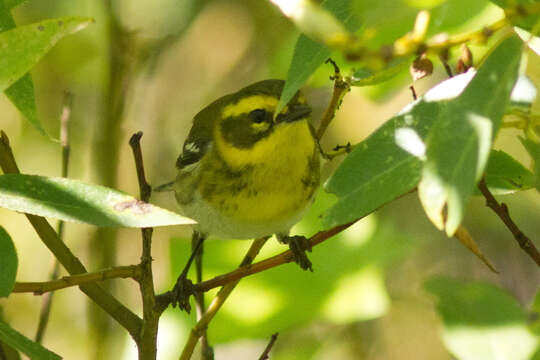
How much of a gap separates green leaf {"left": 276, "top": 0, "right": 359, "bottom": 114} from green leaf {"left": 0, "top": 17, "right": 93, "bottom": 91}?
25 centimetres

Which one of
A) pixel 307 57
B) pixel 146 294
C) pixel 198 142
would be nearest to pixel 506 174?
pixel 307 57

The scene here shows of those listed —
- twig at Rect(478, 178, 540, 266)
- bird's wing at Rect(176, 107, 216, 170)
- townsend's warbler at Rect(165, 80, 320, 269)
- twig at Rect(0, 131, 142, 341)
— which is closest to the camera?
twig at Rect(478, 178, 540, 266)

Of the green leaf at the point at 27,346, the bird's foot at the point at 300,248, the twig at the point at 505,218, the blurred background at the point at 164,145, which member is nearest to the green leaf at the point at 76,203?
the green leaf at the point at 27,346

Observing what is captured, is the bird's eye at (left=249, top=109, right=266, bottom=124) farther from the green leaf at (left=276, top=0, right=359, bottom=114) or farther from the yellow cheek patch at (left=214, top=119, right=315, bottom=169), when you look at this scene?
the green leaf at (left=276, top=0, right=359, bottom=114)

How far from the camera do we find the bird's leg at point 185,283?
188 cm

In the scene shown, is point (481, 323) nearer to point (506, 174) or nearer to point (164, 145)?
point (506, 174)

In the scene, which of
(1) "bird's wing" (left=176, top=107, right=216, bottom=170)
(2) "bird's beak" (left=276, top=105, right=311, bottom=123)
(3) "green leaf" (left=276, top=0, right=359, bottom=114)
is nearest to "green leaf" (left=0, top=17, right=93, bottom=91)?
(3) "green leaf" (left=276, top=0, right=359, bottom=114)

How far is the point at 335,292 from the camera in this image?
192 centimetres

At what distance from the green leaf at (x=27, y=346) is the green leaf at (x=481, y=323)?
0.55m

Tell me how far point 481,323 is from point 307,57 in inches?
19.9

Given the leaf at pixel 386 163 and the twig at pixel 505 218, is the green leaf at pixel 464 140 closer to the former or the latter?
the leaf at pixel 386 163

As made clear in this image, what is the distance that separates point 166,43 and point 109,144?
0.81 metres

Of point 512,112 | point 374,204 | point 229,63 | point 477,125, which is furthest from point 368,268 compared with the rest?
point 229,63

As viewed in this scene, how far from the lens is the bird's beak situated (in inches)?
78.5
